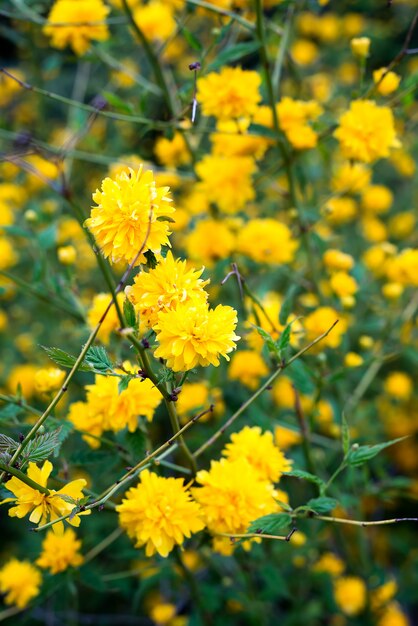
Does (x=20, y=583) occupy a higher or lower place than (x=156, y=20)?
lower

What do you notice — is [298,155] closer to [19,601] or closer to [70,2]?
[70,2]

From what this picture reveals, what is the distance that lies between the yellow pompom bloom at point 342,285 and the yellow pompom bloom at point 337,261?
0.12ft

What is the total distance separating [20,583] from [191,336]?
819 mm

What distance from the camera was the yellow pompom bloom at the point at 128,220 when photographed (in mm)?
746

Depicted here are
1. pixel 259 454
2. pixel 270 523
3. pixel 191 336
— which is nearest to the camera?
pixel 191 336

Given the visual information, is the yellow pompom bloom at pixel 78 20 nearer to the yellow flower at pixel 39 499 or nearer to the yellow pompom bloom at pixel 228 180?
the yellow pompom bloom at pixel 228 180

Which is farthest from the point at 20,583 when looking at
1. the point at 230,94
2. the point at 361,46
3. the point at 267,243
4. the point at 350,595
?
the point at 361,46

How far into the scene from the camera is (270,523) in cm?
84

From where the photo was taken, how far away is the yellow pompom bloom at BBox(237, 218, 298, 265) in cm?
149

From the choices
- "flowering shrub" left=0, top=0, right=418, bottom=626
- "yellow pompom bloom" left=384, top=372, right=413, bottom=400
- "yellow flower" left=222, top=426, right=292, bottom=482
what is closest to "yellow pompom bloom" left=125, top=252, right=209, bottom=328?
"flowering shrub" left=0, top=0, right=418, bottom=626

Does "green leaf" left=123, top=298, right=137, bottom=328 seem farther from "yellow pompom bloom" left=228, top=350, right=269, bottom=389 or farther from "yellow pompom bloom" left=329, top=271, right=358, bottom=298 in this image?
"yellow pompom bloom" left=329, top=271, right=358, bottom=298

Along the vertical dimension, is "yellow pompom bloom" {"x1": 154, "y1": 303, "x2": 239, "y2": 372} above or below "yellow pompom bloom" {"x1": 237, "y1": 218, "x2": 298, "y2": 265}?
below

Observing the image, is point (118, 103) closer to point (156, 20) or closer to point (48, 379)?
point (156, 20)

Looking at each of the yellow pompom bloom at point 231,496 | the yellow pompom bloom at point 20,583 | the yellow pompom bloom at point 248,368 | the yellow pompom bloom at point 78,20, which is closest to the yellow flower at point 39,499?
the yellow pompom bloom at point 231,496
